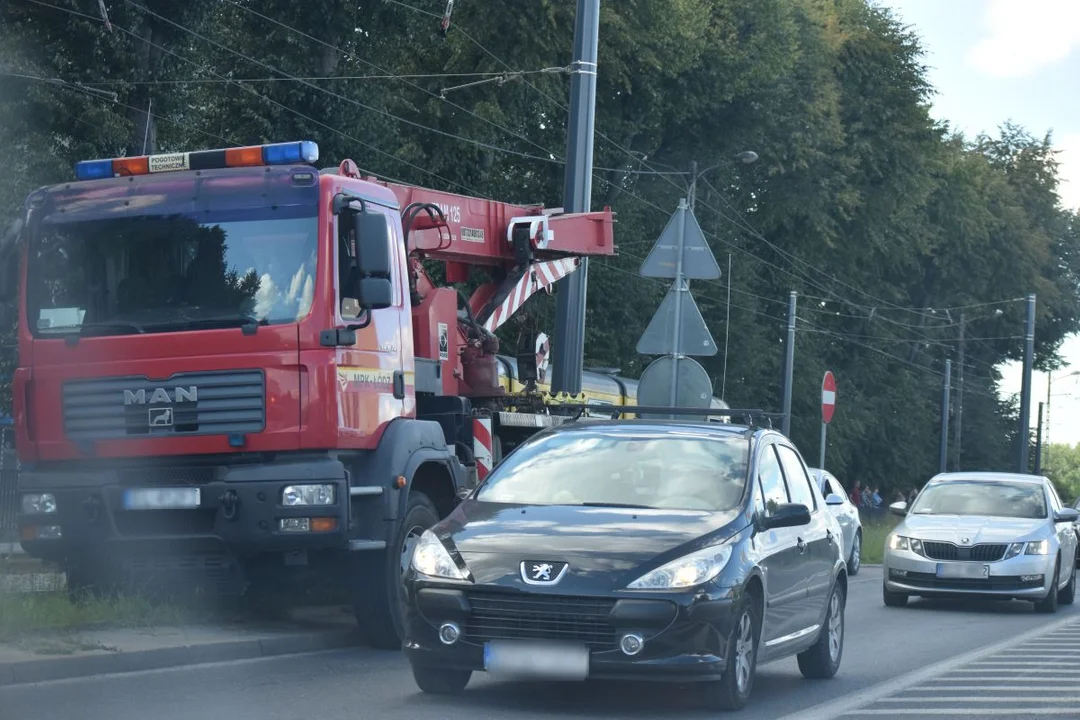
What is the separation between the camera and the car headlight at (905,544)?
62.2 ft

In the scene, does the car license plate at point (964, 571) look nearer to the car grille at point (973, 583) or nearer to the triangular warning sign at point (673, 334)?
the car grille at point (973, 583)

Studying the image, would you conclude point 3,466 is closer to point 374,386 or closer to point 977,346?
point 374,386

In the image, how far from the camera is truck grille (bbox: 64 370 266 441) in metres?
11.1

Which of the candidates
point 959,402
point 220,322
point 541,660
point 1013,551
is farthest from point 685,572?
point 959,402

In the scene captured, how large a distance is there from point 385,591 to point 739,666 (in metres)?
3.61

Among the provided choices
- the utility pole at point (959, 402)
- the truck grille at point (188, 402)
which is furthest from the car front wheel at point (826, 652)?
the utility pole at point (959, 402)

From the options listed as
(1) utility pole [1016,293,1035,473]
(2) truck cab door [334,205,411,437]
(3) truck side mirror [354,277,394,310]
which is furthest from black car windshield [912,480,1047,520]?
(1) utility pole [1016,293,1035,473]

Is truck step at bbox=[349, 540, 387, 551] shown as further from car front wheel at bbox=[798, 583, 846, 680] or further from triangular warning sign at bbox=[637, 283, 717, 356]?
triangular warning sign at bbox=[637, 283, 717, 356]

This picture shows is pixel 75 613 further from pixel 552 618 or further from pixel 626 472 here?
pixel 552 618

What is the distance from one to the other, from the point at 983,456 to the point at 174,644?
6390cm

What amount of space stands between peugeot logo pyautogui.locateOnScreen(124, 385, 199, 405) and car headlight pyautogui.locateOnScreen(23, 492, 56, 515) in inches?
31.9

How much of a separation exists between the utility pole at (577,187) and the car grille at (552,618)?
353 inches

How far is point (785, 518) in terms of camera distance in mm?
9500

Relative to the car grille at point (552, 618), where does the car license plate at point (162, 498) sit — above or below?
above
